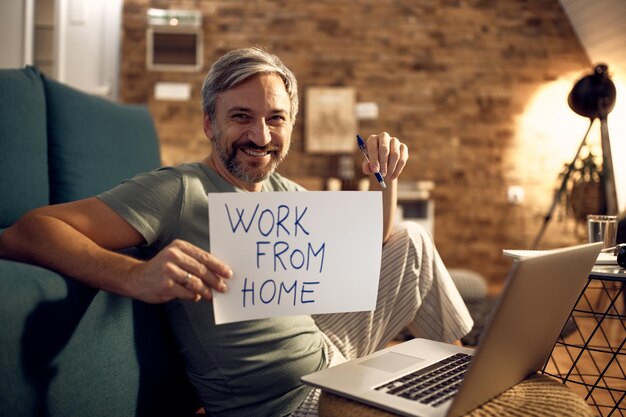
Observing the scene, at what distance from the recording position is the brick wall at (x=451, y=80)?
161 inches

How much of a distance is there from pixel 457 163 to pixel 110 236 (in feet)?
12.1

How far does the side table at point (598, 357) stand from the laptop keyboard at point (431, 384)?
26 centimetres

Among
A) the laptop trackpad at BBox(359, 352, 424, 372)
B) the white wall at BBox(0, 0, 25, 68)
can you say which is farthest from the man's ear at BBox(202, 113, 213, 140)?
the white wall at BBox(0, 0, 25, 68)

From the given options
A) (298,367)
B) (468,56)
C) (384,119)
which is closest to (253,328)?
(298,367)

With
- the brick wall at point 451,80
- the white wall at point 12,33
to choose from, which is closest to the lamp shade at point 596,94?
the brick wall at point 451,80

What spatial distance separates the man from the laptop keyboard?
28 cm

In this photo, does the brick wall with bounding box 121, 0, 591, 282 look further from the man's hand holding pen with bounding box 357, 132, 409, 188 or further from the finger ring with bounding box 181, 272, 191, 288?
the finger ring with bounding box 181, 272, 191, 288

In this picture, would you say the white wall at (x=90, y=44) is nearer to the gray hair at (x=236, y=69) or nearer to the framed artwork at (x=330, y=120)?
the framed artwork at (x=330, y=120)

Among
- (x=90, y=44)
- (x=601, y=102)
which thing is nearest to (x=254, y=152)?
(x=601, y=102)

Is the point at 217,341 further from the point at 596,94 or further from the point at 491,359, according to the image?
the point at 596,94

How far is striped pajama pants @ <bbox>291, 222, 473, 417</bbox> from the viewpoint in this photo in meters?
1.25

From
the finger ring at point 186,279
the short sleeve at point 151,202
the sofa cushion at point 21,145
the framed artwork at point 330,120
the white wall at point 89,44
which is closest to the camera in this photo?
the finger ring at point 186,279

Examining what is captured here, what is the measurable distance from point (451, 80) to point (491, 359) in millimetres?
3853

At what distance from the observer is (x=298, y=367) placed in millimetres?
980
